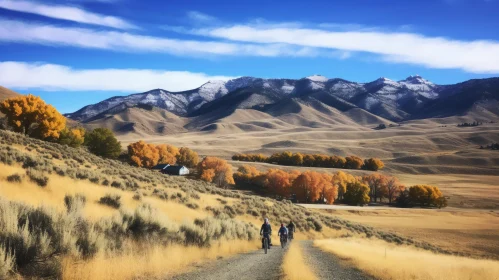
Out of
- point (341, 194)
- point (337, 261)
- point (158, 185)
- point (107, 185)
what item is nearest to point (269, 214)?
point (158, 185)

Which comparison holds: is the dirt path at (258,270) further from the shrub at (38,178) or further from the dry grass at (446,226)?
the dry grass at (446,226)

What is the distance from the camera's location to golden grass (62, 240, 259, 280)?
947 centimetres

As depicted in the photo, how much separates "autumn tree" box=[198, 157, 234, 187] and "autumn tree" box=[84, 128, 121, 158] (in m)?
27.2

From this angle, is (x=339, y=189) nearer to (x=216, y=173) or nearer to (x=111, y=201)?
(x=216, y=173)

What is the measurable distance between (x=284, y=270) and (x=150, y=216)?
6168 mm

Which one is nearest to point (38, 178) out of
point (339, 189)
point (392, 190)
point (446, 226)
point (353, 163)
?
point (446, 226)

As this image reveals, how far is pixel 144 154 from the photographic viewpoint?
12912 cm

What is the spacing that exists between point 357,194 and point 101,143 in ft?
234

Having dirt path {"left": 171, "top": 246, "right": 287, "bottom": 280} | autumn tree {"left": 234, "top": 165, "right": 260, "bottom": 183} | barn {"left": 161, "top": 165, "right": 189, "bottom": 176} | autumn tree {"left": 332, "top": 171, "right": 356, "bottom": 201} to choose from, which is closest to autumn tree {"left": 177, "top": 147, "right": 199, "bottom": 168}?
barn {"left": 161, "top": 165, "right": 189, "bottom": 176}

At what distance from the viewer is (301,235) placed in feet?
121

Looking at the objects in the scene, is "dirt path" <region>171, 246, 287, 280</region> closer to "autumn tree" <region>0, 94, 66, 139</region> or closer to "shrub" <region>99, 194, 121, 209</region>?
"shrub" <region>99, 194, 121, 209</region>

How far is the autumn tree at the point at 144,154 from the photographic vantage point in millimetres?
127188

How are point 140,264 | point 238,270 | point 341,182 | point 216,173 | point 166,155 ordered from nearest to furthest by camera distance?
1. point 140,264
2. point 238,270
3. point 341,182
4. point 216,173
5. point 166,155

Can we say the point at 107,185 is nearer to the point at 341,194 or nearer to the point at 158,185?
the point at 158,185
